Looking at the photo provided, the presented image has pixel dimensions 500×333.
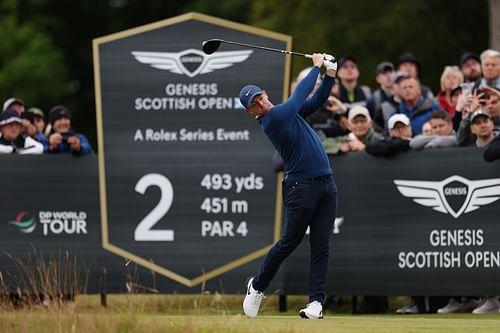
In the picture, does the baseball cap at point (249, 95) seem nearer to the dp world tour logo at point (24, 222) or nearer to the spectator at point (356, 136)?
the spectator at point (356, 136)

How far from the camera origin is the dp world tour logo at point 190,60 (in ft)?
55.7

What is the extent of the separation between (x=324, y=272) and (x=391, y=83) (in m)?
5.11

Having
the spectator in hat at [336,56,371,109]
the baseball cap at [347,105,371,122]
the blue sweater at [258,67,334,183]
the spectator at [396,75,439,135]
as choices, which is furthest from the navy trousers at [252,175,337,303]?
the spectator in hat at [336,56,371,109]

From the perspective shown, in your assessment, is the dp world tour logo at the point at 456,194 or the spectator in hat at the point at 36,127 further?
the spectator in hat at the point at 36,127

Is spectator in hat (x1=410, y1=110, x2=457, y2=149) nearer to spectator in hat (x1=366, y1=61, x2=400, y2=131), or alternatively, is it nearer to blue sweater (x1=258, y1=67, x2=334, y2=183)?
spectator in hat (x1=366, y1=61, x2=400, y2=131)

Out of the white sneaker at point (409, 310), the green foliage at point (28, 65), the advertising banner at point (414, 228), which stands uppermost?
the green foliage at point (28, 65)

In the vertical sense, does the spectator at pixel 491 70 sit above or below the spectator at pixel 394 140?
above

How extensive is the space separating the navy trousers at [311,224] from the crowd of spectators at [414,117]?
8.58ft

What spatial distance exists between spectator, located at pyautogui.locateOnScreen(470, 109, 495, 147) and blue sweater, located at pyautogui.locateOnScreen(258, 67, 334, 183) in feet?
8.77

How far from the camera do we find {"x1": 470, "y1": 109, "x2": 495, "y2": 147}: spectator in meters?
15.8

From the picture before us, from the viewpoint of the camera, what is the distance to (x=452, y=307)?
1647 centimetres

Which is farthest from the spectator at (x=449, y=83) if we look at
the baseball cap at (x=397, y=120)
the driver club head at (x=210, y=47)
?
the driver club head at (x=210, y=47)

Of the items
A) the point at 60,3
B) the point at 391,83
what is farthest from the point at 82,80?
the point at 391,83

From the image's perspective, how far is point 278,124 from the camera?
1341cm
